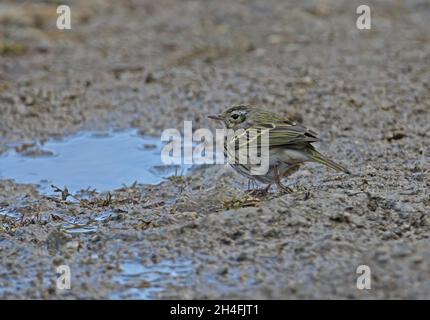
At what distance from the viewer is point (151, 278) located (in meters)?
5.55

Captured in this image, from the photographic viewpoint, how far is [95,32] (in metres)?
14.0

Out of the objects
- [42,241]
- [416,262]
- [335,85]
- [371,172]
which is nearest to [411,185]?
[371,172]

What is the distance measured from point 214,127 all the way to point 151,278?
4.64 m

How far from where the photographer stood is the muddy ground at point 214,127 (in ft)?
18.1

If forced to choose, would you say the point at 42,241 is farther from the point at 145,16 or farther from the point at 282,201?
the point at 145,16

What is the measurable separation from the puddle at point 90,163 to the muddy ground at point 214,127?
262 mm

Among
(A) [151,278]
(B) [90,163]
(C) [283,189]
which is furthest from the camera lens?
(B) [90,163]

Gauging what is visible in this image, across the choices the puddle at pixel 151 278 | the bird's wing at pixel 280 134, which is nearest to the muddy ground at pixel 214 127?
the puddle at pixel 151 278

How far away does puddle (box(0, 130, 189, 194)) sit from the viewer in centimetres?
875

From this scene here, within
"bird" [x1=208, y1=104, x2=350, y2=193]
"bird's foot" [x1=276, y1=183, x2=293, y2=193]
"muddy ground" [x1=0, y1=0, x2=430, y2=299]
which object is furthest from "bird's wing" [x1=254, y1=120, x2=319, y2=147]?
"muddy ground" [x1=0, y1=0, x2=430, y2=299]

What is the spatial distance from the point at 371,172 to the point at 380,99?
2861mm

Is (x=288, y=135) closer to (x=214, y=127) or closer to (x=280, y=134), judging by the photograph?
(x=280, y=134)

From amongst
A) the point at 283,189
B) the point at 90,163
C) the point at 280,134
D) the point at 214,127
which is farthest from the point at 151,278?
the point at 214,127
